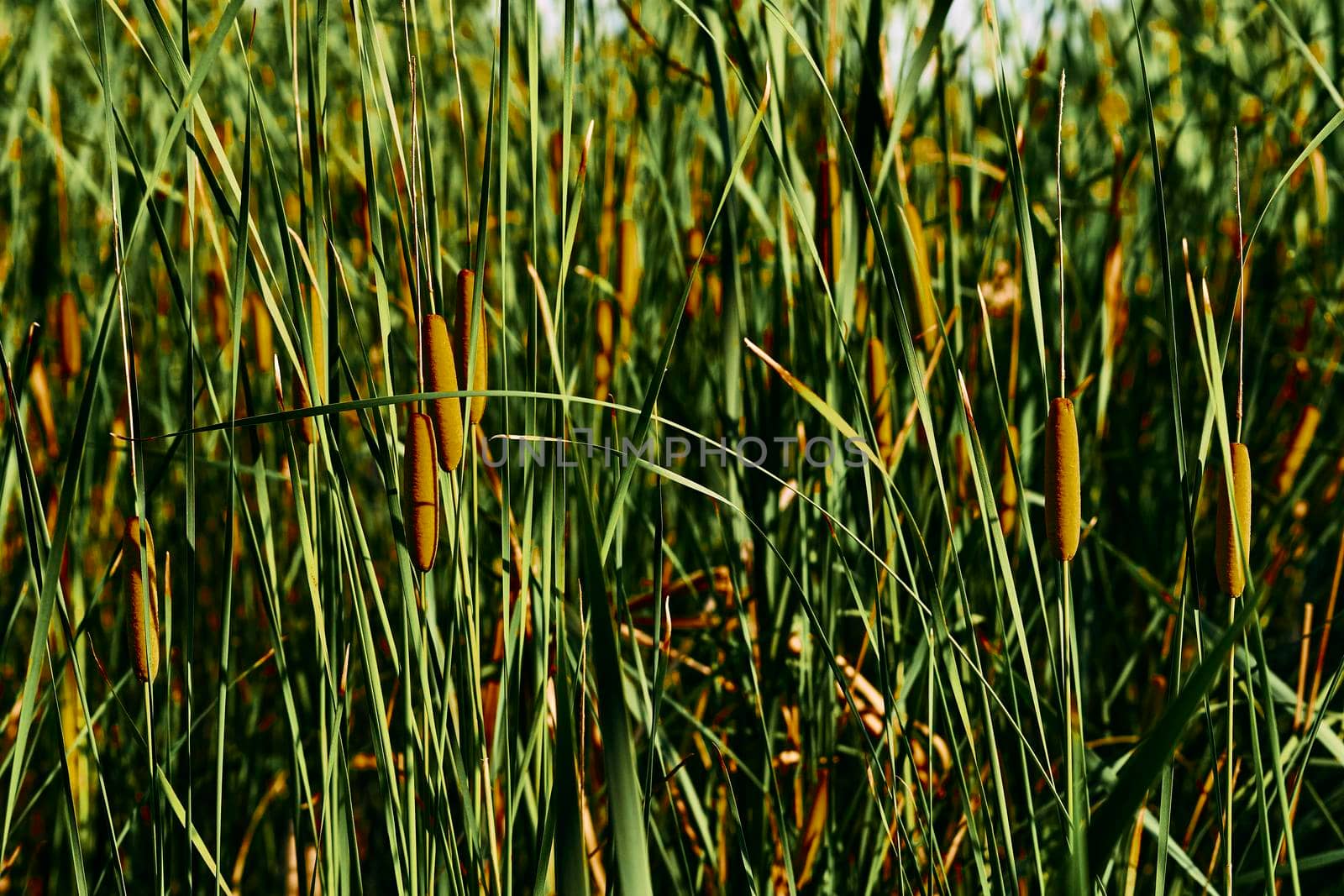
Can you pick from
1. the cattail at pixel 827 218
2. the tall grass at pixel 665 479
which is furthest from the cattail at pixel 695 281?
the cattail at pixel 827 218

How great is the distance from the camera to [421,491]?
497 millimetres

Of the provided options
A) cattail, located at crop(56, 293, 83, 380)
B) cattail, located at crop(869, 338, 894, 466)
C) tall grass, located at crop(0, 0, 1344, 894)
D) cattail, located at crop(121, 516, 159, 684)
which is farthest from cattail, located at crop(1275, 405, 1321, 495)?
cattail, located at crop(56, 293, 83, 380)

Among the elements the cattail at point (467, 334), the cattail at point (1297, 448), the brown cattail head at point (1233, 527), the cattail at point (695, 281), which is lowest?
the cattail at point (1297, 448)

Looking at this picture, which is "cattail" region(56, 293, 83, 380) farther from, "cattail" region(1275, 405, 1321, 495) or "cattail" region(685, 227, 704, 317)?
"cattail" region(1275, 405, 1321, 495)

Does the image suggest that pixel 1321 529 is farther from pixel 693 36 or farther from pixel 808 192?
pixel 693 36

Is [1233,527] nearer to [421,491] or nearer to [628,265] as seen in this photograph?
[421,491]

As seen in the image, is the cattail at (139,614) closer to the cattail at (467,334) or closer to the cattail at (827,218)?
the cattail at (467,334)

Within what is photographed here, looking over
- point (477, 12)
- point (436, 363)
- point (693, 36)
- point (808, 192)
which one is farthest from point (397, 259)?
point (436, 363)

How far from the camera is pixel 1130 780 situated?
0.41m

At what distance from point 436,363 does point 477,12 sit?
→ 1.58 m

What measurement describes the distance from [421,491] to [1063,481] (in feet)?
0.97

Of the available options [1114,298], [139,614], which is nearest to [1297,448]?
[1114,298]

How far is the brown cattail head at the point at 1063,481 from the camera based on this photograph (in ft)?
1.57

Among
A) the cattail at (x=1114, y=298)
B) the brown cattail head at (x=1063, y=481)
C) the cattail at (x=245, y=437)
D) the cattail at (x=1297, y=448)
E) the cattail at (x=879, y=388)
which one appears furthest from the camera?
the cattail at (x=1297, y=448)
